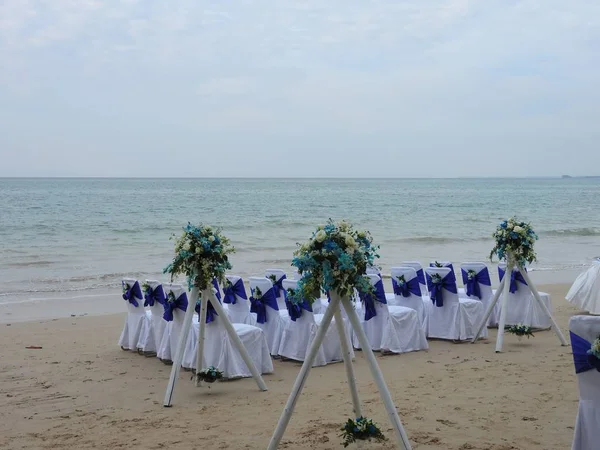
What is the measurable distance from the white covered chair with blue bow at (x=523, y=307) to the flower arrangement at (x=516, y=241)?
133 cm

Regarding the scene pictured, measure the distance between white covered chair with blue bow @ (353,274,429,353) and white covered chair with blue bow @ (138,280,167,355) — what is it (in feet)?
8.32

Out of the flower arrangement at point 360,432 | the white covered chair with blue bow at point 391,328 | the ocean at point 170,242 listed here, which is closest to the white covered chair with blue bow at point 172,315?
the white covered chair with blue bow at point 391,328

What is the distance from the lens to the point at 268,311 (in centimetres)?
873

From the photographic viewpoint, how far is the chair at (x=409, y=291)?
954 centimetres

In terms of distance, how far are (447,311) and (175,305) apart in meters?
3.86

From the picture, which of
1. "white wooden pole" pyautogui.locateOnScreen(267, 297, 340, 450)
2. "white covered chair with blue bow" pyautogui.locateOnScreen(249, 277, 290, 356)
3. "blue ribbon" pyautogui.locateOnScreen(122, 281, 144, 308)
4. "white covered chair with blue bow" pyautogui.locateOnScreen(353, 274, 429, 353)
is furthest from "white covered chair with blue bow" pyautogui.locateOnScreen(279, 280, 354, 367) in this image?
"white wooden pole" pyautogui.locateOnScreen(267, 297, 340, 450)

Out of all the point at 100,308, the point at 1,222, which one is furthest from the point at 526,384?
the point at 1,222

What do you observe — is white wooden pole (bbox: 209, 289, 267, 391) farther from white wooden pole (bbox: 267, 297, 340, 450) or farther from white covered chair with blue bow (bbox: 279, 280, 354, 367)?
white wooden pole (bbox: 267, 297, 340, 450)

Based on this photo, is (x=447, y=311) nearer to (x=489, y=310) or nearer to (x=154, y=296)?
(x=489, y=310)

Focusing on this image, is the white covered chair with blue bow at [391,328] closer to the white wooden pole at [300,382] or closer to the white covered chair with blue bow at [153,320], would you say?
the white covered chair with blue bow at [153,320]

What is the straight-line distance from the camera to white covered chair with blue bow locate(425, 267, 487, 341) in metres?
9.40

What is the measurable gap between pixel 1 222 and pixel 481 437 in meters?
35.1

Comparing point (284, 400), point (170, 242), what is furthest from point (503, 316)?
point (170, 242)

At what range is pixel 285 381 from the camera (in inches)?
297
